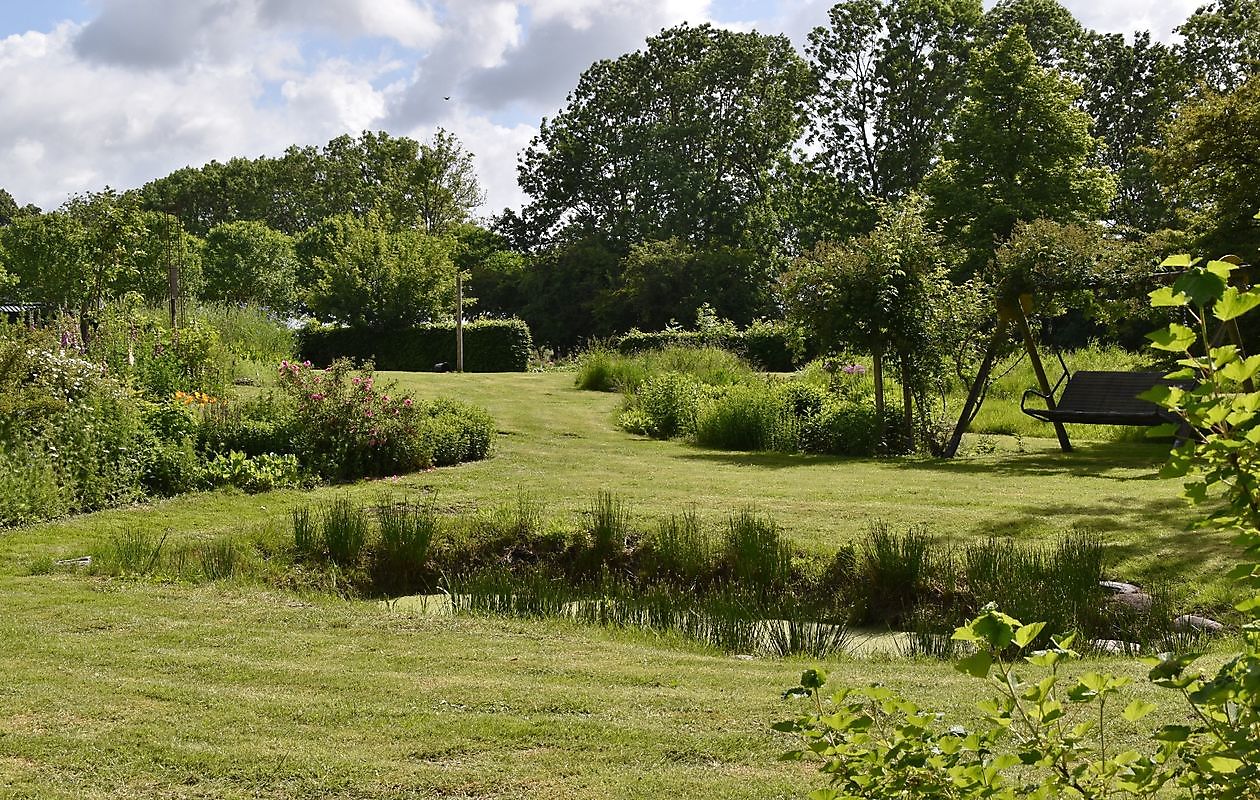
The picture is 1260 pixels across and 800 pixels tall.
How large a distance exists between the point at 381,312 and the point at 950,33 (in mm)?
21538

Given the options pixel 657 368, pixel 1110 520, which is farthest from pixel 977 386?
pixel 657 368

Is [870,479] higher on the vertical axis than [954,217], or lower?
lower

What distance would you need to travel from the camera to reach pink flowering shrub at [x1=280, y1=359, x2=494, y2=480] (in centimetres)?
1155

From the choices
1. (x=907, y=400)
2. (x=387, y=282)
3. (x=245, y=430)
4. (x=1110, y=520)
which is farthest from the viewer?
(x=387, y=282)

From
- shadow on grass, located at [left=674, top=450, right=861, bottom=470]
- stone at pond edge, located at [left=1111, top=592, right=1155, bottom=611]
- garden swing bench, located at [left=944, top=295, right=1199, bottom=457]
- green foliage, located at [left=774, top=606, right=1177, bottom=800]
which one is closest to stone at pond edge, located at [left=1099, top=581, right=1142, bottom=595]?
stone at pond edge, located at [left=1111, top=592, right=1155, bottom=611]

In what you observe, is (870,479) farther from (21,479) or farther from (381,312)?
(381,312)

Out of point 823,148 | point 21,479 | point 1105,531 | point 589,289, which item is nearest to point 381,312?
point 589,289

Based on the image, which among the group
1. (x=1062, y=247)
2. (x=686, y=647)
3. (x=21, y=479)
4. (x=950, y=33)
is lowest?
(x=686, y=647)

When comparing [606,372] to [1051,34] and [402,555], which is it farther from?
[1051,34]

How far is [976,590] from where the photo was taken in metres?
6.81

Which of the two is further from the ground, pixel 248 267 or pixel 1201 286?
pixel 248 267

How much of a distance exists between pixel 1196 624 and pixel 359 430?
8152mm

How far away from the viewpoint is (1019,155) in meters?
30.6

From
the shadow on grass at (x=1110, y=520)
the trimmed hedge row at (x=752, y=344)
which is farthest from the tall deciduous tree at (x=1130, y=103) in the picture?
the shadow on grass at (x=1110, y=520)
